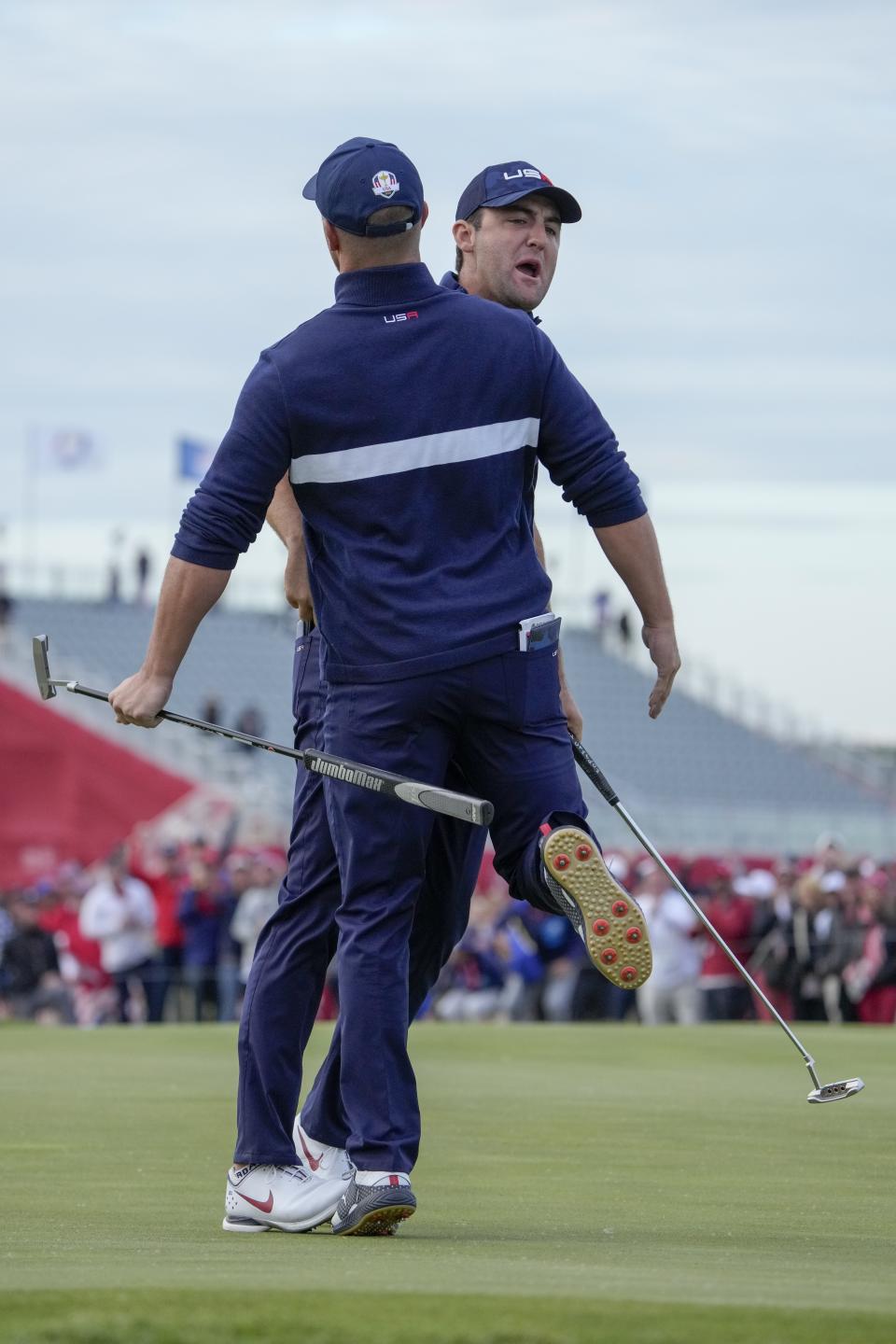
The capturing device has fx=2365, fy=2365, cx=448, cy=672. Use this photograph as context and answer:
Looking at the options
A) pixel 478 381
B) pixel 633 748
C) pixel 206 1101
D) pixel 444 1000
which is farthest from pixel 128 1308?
pixel 633 748

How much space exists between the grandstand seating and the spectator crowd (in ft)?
46.7

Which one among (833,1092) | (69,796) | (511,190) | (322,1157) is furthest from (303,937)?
(69,796)

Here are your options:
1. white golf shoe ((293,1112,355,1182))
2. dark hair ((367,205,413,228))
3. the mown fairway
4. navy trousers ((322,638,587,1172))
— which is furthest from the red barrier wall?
dark hair ((367,205,413,228))

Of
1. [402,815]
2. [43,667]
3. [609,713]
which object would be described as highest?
[43,667]

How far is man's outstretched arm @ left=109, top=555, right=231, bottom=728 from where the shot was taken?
5.02m

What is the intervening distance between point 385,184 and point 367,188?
1.5 inches

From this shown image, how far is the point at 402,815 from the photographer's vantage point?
16.6ft

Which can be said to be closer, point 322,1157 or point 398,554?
point 398,554

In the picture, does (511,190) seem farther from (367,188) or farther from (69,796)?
(69,796)

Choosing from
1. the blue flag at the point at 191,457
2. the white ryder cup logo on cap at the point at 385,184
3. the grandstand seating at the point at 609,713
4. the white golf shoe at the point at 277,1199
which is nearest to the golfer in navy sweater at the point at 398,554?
the white ryder cup logo on cap at the point at 385,184

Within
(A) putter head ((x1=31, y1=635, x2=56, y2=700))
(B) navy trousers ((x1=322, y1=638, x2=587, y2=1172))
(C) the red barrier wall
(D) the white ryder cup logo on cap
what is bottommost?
(C) the red barrier wall

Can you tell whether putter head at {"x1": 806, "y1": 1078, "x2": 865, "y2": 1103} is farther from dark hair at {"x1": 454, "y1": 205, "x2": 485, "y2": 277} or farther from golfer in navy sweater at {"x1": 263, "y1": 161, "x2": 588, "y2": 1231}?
dark hair at {"x1": 454, "y1": 205, "x2": 485, "y2": 277}

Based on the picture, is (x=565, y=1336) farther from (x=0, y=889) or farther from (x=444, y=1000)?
(x=0, y=889)

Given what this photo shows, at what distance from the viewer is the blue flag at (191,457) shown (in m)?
46.1
